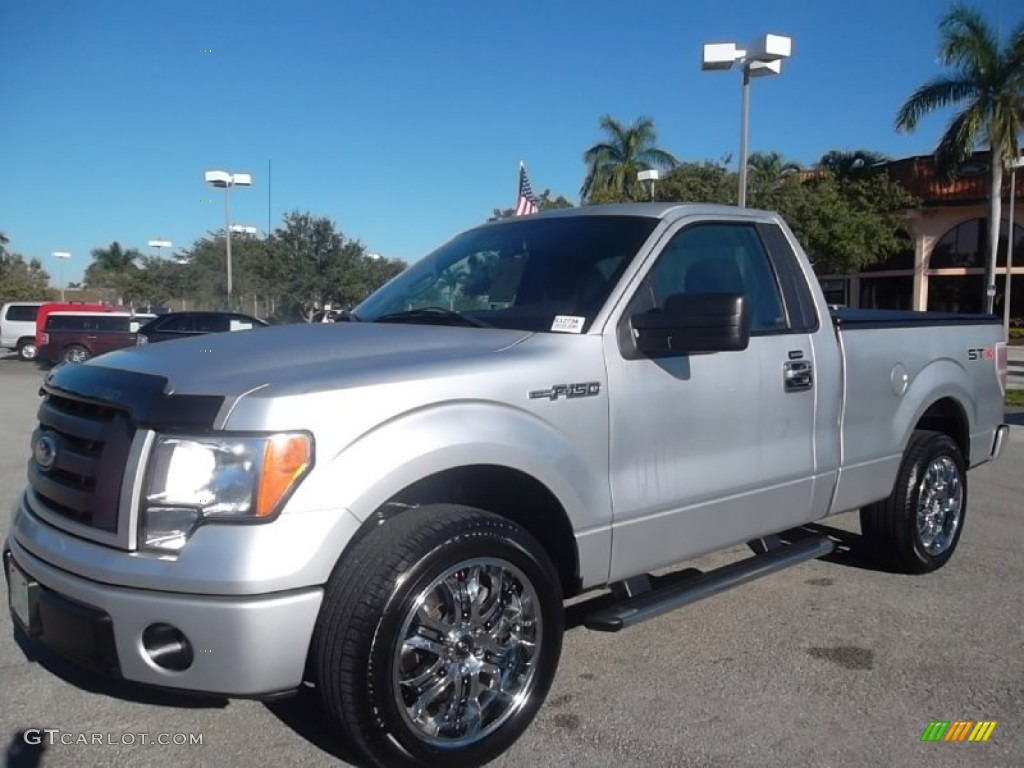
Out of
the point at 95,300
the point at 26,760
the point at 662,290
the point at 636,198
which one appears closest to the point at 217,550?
the point at 26,760

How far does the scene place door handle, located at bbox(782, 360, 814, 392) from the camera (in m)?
4.04

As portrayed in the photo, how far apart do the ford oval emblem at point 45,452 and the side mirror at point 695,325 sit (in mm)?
2070

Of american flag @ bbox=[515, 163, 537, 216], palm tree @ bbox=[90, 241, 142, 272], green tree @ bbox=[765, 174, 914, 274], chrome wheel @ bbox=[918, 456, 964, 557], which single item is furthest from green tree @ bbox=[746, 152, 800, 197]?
palm tree @ bbox=[90, 241, 142, 272]

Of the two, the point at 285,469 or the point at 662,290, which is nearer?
the point at 285,469

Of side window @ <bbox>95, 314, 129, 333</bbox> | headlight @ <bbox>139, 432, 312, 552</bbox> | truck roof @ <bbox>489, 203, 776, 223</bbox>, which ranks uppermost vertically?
truck roof @ <bbox>489, 203, 776, 223</bbox>

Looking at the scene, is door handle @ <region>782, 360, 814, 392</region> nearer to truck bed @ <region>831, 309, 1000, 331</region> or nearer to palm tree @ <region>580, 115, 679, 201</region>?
truck bed @ <region>831, 309, 1000, 331</region>

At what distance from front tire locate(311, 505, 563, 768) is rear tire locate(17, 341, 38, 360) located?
91.2 feet

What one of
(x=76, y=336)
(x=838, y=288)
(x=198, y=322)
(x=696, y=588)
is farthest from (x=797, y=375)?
(x=838, y=288)

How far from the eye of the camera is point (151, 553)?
258cm

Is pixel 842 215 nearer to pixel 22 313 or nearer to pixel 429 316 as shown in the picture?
pixel 22 313

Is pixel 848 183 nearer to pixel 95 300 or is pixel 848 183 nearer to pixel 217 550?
pixel 217 550

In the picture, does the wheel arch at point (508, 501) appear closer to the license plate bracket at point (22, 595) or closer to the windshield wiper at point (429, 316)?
the windshield wiper at point (429, 316)

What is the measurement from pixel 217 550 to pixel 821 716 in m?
2.29

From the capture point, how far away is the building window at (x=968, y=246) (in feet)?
112
